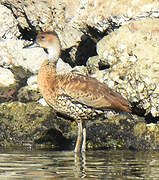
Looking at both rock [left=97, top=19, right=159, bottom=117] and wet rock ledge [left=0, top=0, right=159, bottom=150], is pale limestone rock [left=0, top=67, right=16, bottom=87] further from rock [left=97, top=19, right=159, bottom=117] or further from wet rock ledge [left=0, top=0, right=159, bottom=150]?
rock [left=97, top=19, right=159, bottom=117]

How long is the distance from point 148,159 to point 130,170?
4.97 feet

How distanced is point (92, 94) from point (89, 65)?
211 centimetres

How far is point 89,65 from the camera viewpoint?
12.7m

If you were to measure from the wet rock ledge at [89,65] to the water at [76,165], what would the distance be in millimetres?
921

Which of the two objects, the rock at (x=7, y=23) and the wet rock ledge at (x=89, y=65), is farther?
the rock at (x=7, y=23)

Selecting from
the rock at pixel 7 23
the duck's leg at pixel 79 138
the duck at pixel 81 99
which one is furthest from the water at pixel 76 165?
the rock at pixel 7 23

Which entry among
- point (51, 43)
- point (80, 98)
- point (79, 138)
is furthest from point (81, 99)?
point (51, 43)

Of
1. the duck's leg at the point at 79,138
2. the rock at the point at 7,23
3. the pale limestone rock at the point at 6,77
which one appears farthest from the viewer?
the rock at the point at 7,23

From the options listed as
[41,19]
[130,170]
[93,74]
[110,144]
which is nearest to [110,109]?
[110,144]

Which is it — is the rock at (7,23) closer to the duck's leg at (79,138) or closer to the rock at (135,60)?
the rock at (135,60)

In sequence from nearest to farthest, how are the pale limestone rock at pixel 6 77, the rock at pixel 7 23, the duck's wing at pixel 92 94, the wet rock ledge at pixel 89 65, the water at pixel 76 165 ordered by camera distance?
the water at pixel 76 165 < the duck's wing at pixel 92 94 < the wet rock ledge at pixel 89 65 < the pale limestone rock at pixel 6 77 < the rock at pixel 7 23

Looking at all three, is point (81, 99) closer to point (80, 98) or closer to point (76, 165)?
point (80, 98)

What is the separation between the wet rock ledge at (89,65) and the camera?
11195 millimetres

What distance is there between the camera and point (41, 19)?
46.2 ft
